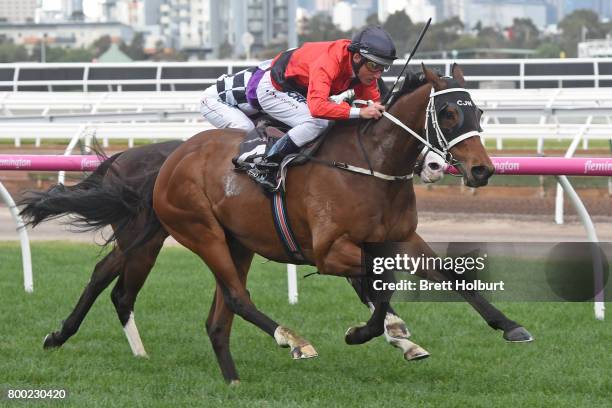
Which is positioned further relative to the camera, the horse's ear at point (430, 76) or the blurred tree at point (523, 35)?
the blurred tree at point (523, 35)

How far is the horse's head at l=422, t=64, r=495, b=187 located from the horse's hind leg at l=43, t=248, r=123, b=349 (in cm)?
200

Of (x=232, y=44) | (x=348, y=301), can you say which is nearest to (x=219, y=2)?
(x=232, y=44)

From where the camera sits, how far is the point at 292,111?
5.47 meters

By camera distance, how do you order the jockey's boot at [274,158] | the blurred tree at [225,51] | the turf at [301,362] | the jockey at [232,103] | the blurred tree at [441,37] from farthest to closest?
the blurred tree at [225,51], the blurred tree at [441,37], the jockey at [232,103], the jockey's boot at [274,158], the turf at [301,362]

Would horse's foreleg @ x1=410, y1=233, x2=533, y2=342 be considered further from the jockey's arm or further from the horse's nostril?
the jockey's arm

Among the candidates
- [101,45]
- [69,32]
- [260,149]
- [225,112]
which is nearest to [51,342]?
[225,112]

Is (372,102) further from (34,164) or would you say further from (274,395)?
(34,164)

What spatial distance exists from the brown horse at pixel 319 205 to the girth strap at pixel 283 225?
0.11 feet

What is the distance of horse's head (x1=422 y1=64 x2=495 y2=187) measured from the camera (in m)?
4.67

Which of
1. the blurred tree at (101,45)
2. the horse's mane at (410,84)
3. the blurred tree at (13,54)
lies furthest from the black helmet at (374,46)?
the blurred tree at (101,45)

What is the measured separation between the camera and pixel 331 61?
5.13m

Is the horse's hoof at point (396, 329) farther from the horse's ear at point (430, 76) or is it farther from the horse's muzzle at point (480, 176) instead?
the horse's ear at point (430, 76)

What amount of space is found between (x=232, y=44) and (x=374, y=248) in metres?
129

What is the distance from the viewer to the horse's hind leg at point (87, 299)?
236 inches
